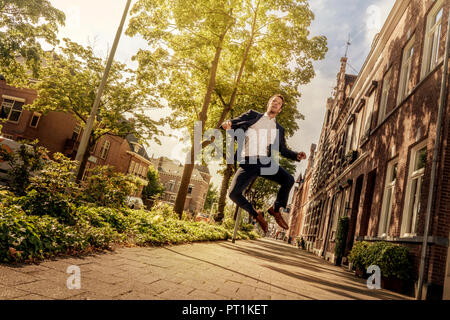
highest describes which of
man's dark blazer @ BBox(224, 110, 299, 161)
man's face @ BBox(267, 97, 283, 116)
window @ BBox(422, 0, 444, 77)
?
window @ BBox(422, 0, 444, 77)

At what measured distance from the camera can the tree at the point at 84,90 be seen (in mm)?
21234

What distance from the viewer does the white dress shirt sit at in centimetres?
376

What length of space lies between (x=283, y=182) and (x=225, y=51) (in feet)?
43.3

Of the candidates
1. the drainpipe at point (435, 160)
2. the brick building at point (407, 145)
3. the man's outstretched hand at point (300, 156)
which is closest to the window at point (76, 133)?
the brick building at point (407, 145)

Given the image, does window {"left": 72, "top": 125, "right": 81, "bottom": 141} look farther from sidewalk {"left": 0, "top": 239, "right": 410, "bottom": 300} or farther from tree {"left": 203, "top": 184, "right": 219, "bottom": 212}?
tree {"left": 203, "top": 184, "right": 219, "bottom": 212}

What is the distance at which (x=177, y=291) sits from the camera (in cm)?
288

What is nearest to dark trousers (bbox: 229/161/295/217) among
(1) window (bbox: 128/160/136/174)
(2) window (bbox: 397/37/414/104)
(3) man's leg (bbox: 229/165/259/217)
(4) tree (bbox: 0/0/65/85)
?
(3) man's leg (bbox: 229/165/259/217)

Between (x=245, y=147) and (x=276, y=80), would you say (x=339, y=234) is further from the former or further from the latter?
(x=245, y=147)

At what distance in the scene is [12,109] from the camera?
29.5 m

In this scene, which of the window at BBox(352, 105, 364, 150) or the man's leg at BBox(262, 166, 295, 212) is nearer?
the man's leg at BBox(262, 166, 295, 212)

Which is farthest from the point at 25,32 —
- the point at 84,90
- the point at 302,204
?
the point at 302,204

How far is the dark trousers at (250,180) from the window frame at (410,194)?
5.09m

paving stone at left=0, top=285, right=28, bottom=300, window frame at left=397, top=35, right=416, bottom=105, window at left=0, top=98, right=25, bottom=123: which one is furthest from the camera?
window at left=0, top=98, right=25, bottom=123

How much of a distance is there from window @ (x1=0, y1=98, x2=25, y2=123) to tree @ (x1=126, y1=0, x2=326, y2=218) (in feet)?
66.6
